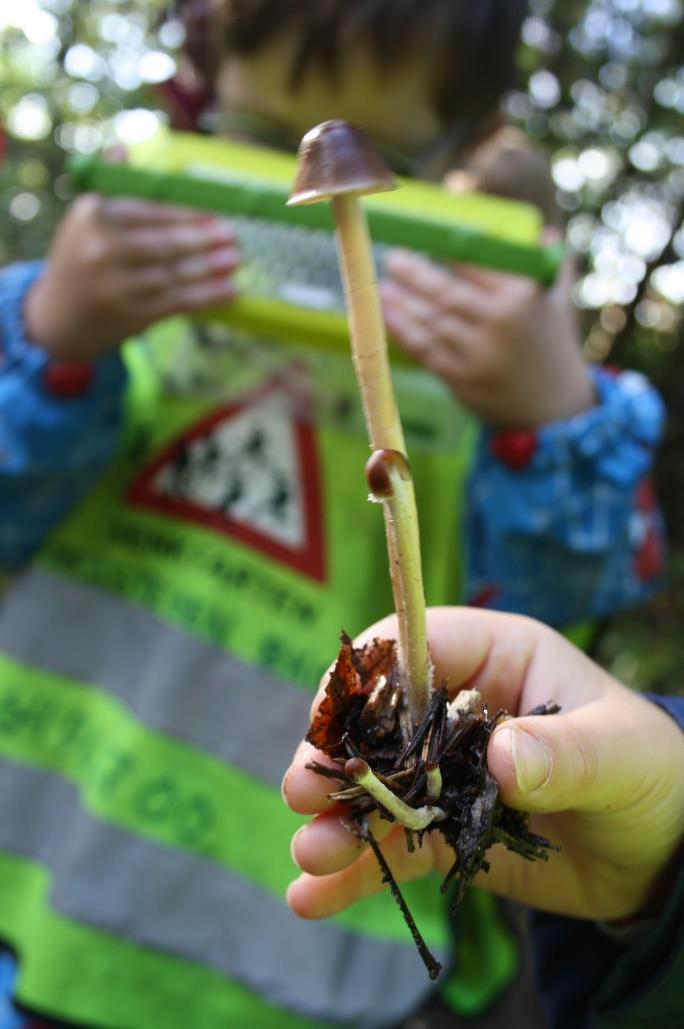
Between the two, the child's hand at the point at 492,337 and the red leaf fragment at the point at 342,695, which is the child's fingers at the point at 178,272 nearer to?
the child's hand at the point at 492,337

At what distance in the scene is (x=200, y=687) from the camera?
118cm

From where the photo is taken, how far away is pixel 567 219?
2.75 meters

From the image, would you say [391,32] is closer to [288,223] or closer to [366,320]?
[288,223]

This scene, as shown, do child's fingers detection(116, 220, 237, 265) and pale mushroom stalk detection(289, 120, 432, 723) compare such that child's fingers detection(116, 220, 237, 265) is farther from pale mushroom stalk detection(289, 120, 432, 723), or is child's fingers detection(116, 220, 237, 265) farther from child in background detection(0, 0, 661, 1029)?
pale mushroom stalk detection(289, 120, 432, 723)

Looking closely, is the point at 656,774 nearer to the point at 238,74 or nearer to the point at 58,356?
the point at 58,356

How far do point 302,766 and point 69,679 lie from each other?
84 centimetres

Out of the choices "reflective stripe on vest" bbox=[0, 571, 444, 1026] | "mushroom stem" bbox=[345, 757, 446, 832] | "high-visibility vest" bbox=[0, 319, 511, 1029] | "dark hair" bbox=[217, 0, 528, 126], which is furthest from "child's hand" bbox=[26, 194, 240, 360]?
"mushroom stem" bbox=[345, 757, 446, 832]

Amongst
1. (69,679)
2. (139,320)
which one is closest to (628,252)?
(139,320)

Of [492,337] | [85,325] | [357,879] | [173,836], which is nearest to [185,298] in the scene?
[85,325]

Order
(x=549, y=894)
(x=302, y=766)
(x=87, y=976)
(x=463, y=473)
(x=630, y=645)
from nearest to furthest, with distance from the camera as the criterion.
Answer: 1. (x=302, y=766)
2. (x=549, y=894)
3. (x=87, y=976)
4. (x=463, y=473)
5. (x=630, y=645)

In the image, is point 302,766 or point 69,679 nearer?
point 302,766

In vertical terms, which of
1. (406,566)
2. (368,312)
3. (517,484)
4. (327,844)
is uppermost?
(517,484)

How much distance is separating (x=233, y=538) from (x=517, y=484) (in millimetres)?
411

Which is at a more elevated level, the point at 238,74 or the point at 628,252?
the point at 628,252
